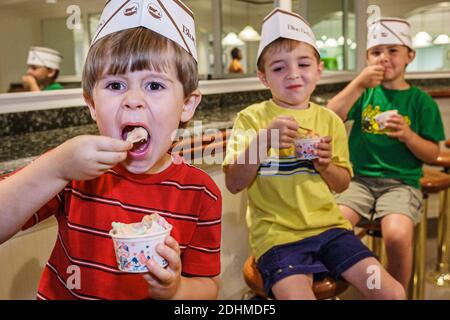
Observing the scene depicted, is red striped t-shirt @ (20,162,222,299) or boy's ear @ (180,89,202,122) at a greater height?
boy's ear @ (180,89,202,122)

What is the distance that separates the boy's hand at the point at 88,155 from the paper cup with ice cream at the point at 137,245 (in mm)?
96

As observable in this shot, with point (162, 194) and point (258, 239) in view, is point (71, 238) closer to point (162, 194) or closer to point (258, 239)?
point (162, 194)

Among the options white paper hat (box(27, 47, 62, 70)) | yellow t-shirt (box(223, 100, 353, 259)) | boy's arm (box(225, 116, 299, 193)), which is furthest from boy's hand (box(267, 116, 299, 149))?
white paper hat (box(27, 47, 62, 70))

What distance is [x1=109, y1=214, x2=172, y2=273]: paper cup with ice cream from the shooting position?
634mm

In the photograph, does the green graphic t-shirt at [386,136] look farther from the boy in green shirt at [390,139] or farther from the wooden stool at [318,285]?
the wooden stool at [318,285]

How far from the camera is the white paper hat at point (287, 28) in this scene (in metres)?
1.12

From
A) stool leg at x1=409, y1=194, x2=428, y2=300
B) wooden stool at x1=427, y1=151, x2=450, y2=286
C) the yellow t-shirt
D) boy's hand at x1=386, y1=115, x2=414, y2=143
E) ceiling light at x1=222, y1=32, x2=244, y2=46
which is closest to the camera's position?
the yellow t-shirt

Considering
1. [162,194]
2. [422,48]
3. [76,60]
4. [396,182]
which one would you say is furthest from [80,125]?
[76,60]

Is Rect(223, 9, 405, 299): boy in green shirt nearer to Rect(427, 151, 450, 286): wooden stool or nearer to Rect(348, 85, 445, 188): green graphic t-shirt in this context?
Rect(348, 85, 445, 188): green graphic t-shirt

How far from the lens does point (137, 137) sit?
70 centimetres

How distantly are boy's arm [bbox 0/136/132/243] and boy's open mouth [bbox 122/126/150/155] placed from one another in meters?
0.06

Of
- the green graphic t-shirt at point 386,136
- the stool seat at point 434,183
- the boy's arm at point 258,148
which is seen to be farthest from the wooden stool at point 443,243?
the boy's arm at point 258,148

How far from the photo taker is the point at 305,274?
45.2 inches
